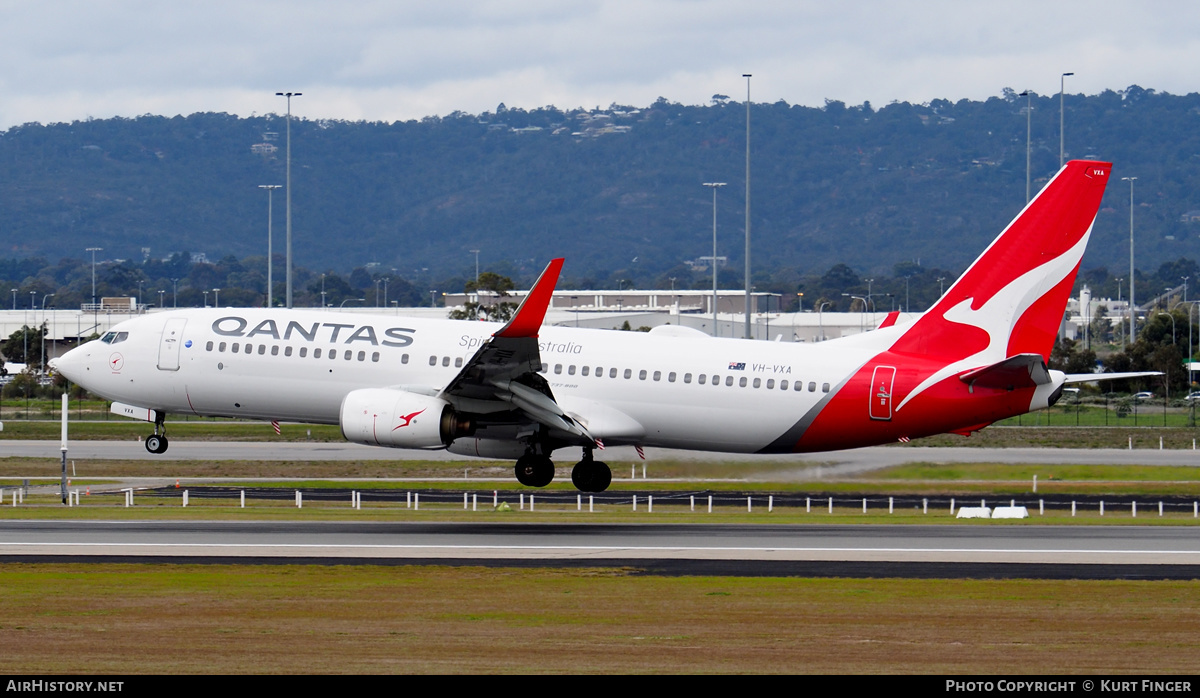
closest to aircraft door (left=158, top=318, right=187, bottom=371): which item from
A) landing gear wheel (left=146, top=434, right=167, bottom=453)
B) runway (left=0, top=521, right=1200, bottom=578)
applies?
landing gear wheel (left=146, top=434, right=167, bottom=453)

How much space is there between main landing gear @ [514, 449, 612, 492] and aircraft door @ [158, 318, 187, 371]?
31.9 feet

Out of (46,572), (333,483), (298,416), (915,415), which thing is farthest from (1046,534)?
(333,483)

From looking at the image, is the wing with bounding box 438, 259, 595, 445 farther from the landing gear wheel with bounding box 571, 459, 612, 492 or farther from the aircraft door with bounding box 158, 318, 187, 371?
the aircraft door with bounding box 158, 318, 187, 371

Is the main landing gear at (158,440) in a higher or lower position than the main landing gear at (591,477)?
higher

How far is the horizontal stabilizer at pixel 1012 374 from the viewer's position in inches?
1284

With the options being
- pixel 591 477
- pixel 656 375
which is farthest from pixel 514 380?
pixel 591 477

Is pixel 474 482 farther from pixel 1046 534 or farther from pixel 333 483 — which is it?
pixel 1046 534

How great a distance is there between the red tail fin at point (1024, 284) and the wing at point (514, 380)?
340 inches

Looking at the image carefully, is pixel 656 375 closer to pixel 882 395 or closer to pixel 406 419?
pixel 882 395

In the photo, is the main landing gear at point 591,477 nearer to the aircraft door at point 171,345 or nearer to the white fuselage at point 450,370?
the white fuselage at point 450,370

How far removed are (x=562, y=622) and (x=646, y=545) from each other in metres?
9.76

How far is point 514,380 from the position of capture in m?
33.2

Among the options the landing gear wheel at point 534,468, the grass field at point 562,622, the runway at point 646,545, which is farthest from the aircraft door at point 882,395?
the grass field at point 562,622

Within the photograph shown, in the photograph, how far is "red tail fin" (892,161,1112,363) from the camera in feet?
110
